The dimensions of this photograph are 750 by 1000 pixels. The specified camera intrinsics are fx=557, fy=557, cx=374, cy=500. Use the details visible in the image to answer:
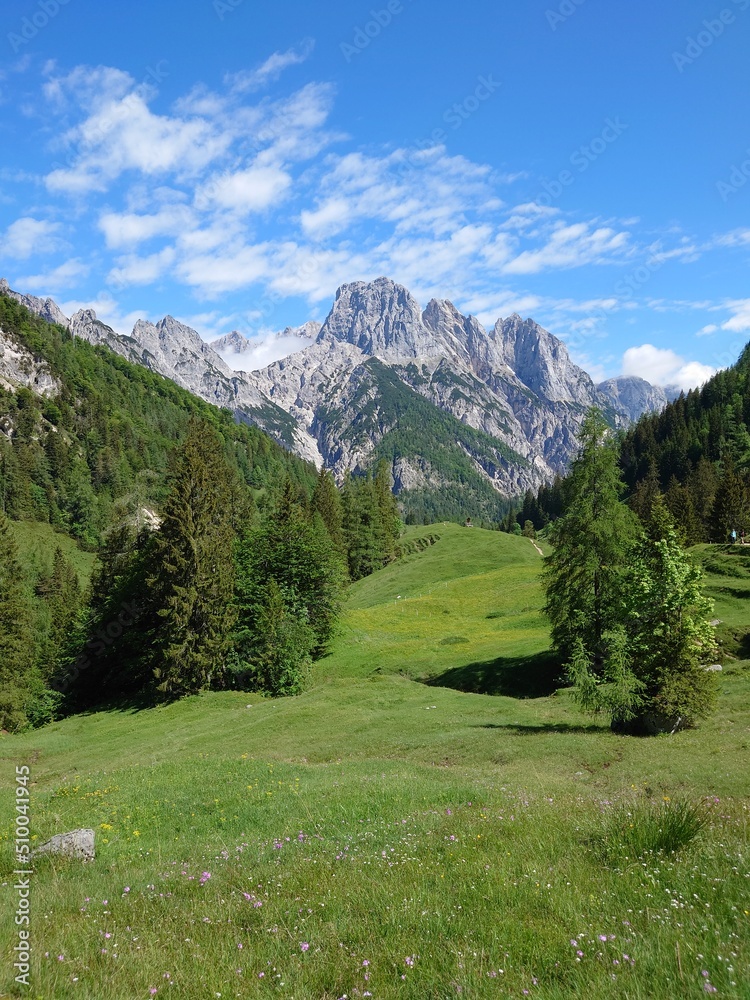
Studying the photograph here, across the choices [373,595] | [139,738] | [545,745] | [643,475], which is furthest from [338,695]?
[643,475]

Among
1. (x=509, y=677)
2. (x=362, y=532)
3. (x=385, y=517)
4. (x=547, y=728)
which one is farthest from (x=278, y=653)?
(x=385, y=517)

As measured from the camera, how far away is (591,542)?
41.6 m

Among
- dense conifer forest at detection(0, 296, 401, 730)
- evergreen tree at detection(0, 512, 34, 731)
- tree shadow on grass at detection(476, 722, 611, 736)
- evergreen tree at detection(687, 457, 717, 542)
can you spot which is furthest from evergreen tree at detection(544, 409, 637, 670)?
evergreen tree at detection(687, 457, 717, 542)

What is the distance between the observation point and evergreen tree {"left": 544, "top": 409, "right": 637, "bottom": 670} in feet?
134

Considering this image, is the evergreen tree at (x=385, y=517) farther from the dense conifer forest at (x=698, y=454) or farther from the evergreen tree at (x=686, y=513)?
the evergreen tree at (x=686, y=513)

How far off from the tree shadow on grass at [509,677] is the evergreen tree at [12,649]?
4960cm

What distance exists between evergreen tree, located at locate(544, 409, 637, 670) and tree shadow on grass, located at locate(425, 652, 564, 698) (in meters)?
3.81

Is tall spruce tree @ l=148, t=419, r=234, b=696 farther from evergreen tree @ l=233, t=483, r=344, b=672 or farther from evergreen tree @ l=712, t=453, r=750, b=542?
evergreen tree @ l=712, t=453, r=750, b=542

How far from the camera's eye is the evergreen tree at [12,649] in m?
64.7

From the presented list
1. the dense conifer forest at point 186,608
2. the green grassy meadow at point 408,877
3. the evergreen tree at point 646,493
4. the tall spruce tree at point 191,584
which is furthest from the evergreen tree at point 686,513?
the tall spruce tree at point 191,584

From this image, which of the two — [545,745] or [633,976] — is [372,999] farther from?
[545,745]

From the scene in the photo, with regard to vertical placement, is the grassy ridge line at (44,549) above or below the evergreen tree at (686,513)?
above

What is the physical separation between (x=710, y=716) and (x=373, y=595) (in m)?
69.2

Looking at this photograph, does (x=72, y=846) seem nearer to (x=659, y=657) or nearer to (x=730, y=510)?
(x=659, y=657)
